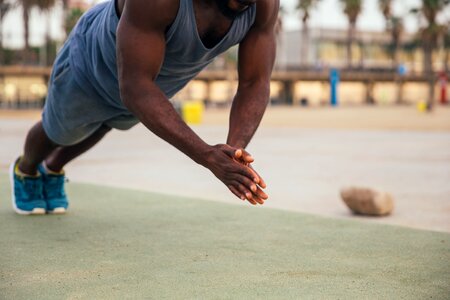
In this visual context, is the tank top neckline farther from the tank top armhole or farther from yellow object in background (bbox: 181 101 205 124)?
yellow object in background (bbox: 181 101 205 124)

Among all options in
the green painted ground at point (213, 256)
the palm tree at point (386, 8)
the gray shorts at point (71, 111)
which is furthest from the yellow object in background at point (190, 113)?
the palm tree at point (386, 8)

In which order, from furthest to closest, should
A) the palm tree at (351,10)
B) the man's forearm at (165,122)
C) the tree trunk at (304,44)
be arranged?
the palm tree at (351,10) < the tree trunk at (304,44) < the man's forearm at (165,122)

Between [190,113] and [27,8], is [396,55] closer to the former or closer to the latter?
[27,8]

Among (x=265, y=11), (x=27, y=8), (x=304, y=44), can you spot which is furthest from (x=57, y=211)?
(x=304, y=44)

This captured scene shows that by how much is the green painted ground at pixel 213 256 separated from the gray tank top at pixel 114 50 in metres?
0.86

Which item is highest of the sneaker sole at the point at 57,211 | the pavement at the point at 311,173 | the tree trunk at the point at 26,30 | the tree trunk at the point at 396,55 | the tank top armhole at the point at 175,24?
the tank top armhole at the point at 175,24

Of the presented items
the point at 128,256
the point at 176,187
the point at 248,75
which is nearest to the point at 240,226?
the point at 128,256

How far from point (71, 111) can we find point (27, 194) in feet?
3.45

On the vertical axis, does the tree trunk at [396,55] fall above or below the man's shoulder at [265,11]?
below

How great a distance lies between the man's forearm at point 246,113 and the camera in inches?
121

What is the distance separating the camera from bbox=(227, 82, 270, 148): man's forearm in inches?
121

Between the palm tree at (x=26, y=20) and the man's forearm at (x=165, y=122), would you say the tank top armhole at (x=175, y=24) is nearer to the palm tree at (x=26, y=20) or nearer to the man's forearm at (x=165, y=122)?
the man's forearm at (x=165, y=122)

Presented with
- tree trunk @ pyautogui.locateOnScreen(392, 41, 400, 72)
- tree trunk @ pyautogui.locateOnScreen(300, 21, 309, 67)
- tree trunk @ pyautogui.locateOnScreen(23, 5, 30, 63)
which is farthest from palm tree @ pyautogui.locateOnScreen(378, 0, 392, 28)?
tree trunk @ pyautogui.locateOnScreen(23, 5, 30, 63)

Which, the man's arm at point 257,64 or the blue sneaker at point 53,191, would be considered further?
the blue sneaker at point 53,191
